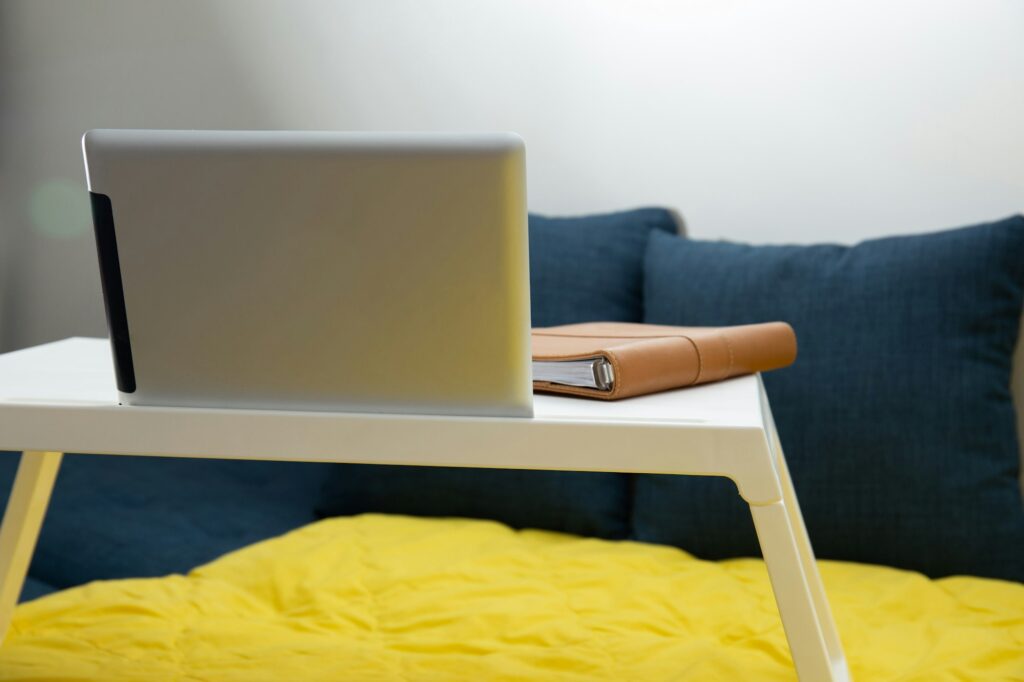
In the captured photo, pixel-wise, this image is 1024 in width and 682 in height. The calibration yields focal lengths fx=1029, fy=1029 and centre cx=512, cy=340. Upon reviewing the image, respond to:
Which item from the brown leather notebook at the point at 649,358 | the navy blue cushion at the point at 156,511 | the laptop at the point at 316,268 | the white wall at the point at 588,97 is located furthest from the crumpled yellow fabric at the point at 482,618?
the white wall at the point at 588,97

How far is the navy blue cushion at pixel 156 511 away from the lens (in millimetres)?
→ 1584

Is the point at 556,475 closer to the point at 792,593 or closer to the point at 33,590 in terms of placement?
the point at 33,590

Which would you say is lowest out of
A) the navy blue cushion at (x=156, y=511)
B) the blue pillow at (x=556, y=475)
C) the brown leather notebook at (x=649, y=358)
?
the navy blue cushion at (x=156, y=511)

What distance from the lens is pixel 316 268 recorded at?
714 millimetres

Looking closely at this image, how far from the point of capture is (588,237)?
1.78 m

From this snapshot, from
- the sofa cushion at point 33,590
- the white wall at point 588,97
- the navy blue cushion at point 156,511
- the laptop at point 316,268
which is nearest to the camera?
the laptop at point 316,268

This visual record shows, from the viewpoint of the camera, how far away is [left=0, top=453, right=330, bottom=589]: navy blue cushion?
1.58 metres

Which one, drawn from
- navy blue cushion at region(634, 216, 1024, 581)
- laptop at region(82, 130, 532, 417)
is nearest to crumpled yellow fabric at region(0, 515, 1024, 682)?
navy blue cushion at region(634, 216, 1024, 581)

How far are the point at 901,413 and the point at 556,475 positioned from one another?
0.52m

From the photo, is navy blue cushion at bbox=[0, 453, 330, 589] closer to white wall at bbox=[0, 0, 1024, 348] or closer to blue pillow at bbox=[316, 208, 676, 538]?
blue pillow at bbox=[316, 208, 676, 538]

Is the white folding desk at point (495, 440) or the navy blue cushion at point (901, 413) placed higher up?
the white folding desk at point (495, 440)

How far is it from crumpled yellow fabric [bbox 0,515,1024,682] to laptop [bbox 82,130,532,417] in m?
0.46

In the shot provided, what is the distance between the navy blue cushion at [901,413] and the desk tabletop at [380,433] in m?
0.79

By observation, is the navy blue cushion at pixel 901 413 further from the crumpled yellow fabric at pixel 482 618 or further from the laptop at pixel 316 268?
the laptop at pixel 316 268
